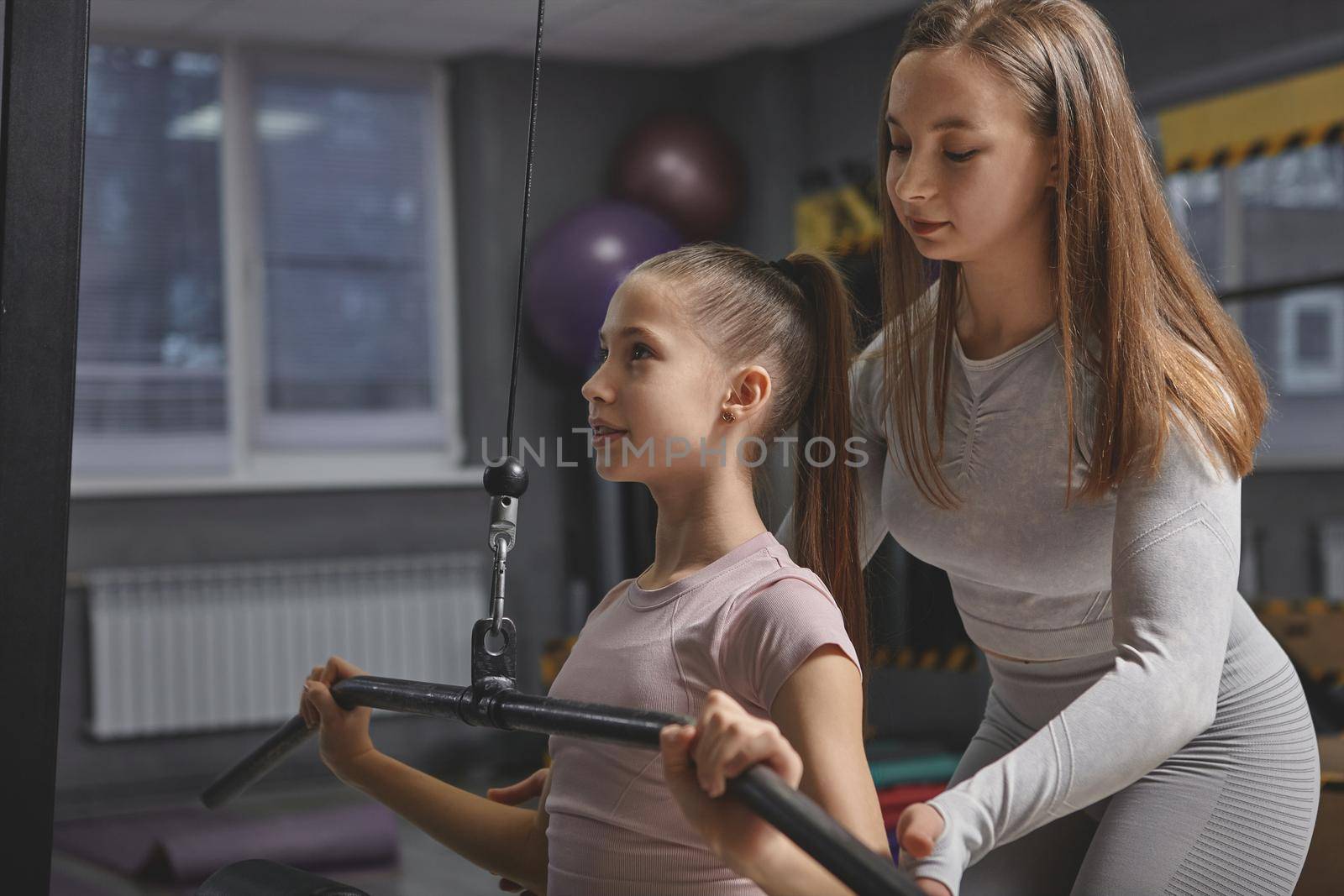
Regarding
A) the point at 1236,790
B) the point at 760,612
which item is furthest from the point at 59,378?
the point at 1236,790

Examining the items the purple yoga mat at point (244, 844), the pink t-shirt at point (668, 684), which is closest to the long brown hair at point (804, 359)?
the pink t-shirt at point (668, 684)

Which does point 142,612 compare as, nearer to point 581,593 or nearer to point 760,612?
point 581,593

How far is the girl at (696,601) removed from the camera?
3.55ft

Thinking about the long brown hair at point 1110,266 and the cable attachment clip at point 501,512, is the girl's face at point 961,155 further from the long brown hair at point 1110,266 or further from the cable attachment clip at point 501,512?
the cable attachment clip at point 501,512

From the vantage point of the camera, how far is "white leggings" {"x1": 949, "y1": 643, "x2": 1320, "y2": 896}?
117 centimetres

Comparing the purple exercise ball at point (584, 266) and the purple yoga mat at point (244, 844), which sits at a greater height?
the purple exercise ball at point (584, 266)

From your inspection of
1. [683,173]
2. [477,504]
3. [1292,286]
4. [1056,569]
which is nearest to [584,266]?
[683,173]

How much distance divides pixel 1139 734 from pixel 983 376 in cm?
39

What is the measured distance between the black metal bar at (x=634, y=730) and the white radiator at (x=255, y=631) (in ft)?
12.9

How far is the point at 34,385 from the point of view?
1.02 metres

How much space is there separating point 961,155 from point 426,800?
0.75 metres

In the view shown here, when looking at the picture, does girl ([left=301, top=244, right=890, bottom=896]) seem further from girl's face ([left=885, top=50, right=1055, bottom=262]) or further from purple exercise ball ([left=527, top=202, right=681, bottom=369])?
purple exercise ball ([left=527, top=202, right=681, bottom=369])

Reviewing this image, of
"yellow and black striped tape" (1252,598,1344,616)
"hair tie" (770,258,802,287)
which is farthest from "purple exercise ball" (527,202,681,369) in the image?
"hair tie" (770,258,802,287)

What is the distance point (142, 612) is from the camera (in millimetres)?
4867
